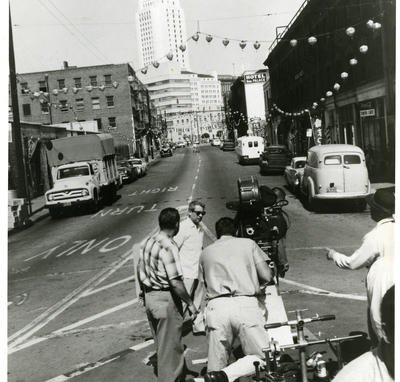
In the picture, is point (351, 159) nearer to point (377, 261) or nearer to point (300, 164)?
point (300, 164)

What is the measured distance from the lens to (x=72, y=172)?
25.7 m

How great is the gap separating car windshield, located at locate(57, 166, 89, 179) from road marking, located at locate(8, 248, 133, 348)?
43.1ft

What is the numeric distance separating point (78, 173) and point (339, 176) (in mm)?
12569

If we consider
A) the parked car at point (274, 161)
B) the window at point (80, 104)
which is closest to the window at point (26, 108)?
the window at point (80, 104)

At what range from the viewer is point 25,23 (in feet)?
25.6

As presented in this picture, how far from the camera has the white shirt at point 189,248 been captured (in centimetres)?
810

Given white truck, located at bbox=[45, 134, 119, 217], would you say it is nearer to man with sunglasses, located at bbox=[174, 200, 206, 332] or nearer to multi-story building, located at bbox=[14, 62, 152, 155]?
man with sunglasses, located at bbox=[174, 200, 206, 332]

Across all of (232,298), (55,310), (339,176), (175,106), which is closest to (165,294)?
(232,298)

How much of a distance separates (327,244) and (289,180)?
12.5m

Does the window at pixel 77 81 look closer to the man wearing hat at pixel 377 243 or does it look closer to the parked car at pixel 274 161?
the parked car at pixel 274 161

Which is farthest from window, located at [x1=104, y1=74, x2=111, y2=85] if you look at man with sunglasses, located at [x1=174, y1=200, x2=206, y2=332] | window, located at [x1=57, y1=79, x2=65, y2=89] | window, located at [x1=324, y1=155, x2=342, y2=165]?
man with sunglasses, located at [x1=174, y1=200, x2=206, y2=332]

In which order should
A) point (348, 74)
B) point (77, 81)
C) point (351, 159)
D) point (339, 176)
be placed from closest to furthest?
point (339, 176), point (351, 159), point (348, 74), point (77, 81)

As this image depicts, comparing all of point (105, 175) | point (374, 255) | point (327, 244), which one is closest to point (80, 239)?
point (327, 244)

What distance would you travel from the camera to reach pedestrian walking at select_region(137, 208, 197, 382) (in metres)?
5.59
